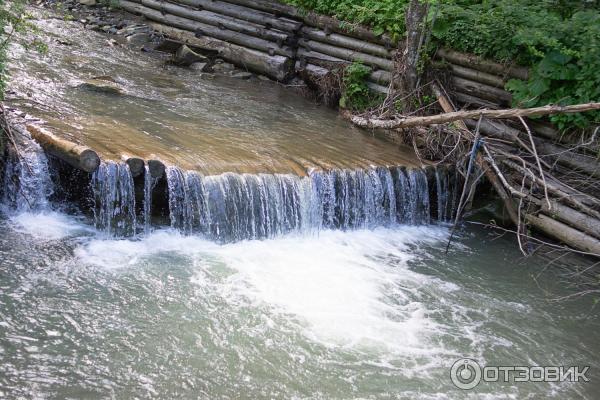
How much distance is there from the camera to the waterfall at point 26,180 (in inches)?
257

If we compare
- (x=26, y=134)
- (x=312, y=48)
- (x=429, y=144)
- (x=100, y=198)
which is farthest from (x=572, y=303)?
(x=312, y=48)

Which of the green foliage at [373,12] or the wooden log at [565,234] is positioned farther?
the green foliage at [373,12]

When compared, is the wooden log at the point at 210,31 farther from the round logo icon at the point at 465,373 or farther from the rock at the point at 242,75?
the round logo icon at the point at 465,373

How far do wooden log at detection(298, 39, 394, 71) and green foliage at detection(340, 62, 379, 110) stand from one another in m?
0.22

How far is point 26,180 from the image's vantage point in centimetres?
656

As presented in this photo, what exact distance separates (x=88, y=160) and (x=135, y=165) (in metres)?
0.54

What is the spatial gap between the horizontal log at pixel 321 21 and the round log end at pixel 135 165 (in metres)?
6.59

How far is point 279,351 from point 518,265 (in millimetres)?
4402

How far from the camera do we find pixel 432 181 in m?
9.27

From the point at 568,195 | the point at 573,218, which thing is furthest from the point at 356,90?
the point at 573,218

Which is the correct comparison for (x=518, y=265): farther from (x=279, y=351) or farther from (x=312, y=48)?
(x=312, y=48)

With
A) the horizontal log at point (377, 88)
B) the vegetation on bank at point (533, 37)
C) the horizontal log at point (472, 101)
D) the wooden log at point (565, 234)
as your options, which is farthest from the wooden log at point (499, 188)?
the horizontal log at point (377, 88)

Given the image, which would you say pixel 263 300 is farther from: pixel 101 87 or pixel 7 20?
pixel 101 87

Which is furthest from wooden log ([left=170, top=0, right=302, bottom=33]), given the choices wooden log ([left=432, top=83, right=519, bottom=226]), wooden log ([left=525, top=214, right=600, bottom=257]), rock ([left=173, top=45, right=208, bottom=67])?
wooden log ([left=525, top=214, right=600, bottom=257])
